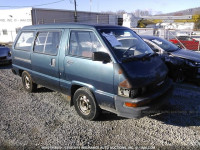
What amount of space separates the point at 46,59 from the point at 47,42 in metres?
0.43

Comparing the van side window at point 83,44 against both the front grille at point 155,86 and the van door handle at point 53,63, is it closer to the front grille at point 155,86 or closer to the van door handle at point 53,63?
the van door handle at point 53,63

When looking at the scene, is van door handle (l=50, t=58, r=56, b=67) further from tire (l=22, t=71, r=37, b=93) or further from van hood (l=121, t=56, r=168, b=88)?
van hood (l=121, t=56, r=168, b=88)

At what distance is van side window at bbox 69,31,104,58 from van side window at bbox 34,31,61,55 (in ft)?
1.56

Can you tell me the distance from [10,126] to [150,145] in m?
2.75

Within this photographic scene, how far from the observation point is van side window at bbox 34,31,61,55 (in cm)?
412

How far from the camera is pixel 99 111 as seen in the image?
3611mm

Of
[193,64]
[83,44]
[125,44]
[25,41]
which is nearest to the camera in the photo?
[83,44]

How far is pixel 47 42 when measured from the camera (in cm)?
435

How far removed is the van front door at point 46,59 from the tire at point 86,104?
0.73m

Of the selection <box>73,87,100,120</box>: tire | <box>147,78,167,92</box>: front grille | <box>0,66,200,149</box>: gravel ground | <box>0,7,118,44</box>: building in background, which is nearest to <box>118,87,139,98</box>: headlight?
<box>147,78,167,92</box>: front grille

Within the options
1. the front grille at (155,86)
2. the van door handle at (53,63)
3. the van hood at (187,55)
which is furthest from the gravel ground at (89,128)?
the van hood at (187,55)

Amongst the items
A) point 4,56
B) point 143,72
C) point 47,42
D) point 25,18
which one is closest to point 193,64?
point 143,72

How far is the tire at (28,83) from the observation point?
205 inches

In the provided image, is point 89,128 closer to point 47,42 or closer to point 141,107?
point 141,107
